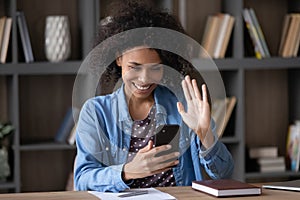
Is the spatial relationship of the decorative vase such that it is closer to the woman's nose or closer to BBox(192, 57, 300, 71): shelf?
BBox(192, 57, 300, 71): shelf

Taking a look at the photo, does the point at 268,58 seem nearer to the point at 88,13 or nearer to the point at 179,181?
the point at 88,13

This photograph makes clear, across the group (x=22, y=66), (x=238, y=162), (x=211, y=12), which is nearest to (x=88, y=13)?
(x=22, y=66)

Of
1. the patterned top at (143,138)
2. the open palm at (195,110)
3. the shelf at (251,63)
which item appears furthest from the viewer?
the shelf at (251,63)

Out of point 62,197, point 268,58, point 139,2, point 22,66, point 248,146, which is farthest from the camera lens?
point 248,146

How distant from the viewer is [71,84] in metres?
4.23

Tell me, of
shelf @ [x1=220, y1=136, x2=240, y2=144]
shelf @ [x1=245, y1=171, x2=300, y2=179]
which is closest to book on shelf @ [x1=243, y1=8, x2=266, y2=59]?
shelf @ [x1=220, y1=136, x2=240, y2=144]

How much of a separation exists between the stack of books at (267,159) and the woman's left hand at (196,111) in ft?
6.47

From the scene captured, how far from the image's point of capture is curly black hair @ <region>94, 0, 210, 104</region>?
232 centimetres

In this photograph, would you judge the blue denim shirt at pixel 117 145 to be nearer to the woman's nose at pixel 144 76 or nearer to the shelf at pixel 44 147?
the woman's nose at pixel 144 76

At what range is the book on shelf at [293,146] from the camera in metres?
4.26

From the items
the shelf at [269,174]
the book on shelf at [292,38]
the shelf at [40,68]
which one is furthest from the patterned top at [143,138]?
the book on shelf at [292,38]

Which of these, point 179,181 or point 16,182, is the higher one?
point 179,181

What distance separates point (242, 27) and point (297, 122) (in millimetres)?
747

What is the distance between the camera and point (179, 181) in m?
2.46
